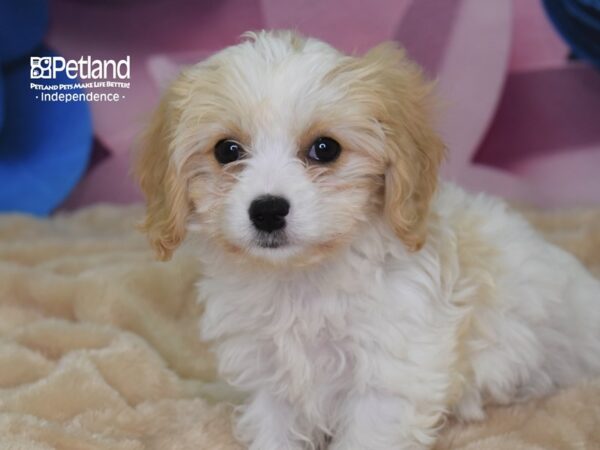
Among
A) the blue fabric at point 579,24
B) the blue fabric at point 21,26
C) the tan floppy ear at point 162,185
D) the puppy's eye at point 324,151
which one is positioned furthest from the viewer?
the blue fabric at point 21,26

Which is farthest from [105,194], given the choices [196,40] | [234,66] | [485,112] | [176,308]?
[234,66]

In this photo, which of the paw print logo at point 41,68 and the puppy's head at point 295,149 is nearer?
the puppy's head at point 295,149

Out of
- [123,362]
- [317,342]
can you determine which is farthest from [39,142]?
[317,342]

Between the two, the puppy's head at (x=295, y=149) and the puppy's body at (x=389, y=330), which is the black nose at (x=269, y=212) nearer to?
the puppy's head at (x=295, y=149)

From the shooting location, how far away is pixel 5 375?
3156mm

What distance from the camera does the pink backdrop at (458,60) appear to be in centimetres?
470

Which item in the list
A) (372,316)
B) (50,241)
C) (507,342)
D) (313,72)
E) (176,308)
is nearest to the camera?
(313,72)

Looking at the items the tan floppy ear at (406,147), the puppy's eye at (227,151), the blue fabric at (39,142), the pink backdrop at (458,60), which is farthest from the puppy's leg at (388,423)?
the blue fabric at (39,142)

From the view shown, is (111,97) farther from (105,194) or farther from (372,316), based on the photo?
(372,316)

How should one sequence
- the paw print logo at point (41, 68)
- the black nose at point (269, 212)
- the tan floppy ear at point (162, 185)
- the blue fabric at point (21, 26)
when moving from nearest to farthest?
the black nose at point (269, 212) → the tan floppy ear at point (162, 185) → the blue fabric at point (21, 26) → the paw print logo at point (41, 68)

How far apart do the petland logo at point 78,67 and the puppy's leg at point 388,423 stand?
2.97m

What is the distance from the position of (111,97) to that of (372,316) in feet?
9.52

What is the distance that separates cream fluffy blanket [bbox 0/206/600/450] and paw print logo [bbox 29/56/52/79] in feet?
3.23

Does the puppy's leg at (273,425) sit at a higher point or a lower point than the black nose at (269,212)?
lower
